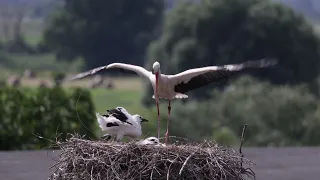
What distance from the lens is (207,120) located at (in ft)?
143

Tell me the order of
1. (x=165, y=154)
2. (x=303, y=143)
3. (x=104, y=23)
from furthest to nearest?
→ (x=104, y=23) → (x=303, y=143) → (x=165, y=154)

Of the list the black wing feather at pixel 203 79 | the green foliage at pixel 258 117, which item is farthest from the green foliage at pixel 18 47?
the black wing feather at pixel 203 79

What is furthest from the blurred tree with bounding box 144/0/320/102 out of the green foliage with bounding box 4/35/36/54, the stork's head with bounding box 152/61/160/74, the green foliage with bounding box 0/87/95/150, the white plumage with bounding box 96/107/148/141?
the green foliage with bounding box 4/35/36/54

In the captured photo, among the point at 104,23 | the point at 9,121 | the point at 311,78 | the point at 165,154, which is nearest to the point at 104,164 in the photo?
the point at 165,154

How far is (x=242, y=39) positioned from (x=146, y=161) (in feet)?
216

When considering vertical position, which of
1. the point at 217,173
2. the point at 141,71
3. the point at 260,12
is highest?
the point at 260,12

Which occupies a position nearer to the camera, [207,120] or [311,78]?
[207,120]

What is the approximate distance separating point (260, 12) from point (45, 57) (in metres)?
58.7

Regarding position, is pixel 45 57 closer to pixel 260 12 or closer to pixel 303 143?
pixel 260 12

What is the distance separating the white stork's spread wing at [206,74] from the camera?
12.7m

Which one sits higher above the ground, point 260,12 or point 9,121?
point 260,12

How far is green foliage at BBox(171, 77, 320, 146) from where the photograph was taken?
37188 mm

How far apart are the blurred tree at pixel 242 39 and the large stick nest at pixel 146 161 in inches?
2274

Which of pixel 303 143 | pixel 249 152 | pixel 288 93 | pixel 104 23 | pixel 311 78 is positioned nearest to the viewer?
pixel 249 152
